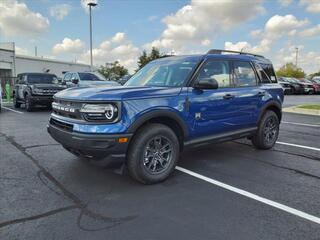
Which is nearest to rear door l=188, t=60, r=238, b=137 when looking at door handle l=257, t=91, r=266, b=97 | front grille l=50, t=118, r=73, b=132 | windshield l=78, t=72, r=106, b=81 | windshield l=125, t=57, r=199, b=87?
windshield l=125, t=57, r=199, b=87

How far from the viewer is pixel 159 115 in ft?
A: 14.1

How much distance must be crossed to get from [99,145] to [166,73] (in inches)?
78.6

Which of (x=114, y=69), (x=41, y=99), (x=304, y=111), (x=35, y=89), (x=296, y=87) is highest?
(x=114, y=69)

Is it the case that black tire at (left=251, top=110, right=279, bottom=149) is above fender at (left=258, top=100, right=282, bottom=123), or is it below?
below

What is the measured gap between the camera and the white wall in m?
34.5

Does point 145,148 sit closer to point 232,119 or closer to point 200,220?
point 200,220

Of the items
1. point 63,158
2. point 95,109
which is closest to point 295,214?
point 95,109

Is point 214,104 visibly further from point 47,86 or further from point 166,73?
point 47,86

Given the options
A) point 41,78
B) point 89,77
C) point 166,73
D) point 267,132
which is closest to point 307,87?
point 89,77

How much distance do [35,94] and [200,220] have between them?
11.6 meters

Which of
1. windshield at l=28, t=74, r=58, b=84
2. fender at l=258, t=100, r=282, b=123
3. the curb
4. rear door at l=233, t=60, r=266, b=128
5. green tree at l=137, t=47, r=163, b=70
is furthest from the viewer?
green tree at l=137, t=47, r=163, b=70

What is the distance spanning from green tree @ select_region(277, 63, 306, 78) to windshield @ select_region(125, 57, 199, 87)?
7179 centimetres

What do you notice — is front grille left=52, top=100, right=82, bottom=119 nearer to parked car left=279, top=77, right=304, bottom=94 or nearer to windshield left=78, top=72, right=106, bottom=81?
windshield left=78, top=72, right=106, bottom=81

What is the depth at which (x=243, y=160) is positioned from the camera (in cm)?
570
